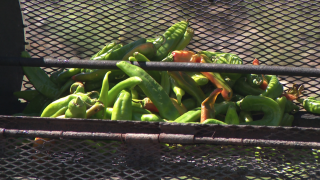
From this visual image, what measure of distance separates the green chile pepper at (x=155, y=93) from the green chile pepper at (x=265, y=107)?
251 millimetres

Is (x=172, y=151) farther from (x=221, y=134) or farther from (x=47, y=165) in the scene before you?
(x=47, y=165)

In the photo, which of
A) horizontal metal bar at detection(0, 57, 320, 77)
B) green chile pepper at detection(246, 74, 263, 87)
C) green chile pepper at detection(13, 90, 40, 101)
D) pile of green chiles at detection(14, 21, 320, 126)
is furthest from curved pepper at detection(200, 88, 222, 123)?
green chile pepper at detection(13, 90, 40, 101)

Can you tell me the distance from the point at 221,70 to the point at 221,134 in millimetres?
388

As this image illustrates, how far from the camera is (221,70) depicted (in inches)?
48.9

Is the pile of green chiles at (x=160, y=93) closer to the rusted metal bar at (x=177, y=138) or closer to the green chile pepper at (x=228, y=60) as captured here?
the green chile pepper at (x=228, y=60)

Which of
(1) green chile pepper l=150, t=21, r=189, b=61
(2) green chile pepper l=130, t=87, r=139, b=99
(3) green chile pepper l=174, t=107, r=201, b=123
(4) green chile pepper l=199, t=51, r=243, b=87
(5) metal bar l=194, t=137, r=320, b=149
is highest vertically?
(5) metal bar l=194, t=137, r=320, b=149

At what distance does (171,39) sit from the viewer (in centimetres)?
148

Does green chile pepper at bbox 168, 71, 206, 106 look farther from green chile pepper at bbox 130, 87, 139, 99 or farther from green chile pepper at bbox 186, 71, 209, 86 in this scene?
green chile pepper at bbox 130, 87, 139, 99

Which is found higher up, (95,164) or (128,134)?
(128,134)

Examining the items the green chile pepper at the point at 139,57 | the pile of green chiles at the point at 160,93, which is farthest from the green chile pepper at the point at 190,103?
the green chile pepper at the point at 139,57

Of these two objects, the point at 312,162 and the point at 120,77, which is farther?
the point at 120,77

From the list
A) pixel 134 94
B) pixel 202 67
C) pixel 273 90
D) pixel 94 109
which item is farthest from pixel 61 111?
pixel 273 90

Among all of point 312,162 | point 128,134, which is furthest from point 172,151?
point 312,162

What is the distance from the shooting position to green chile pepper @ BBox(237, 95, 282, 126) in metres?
1.25
